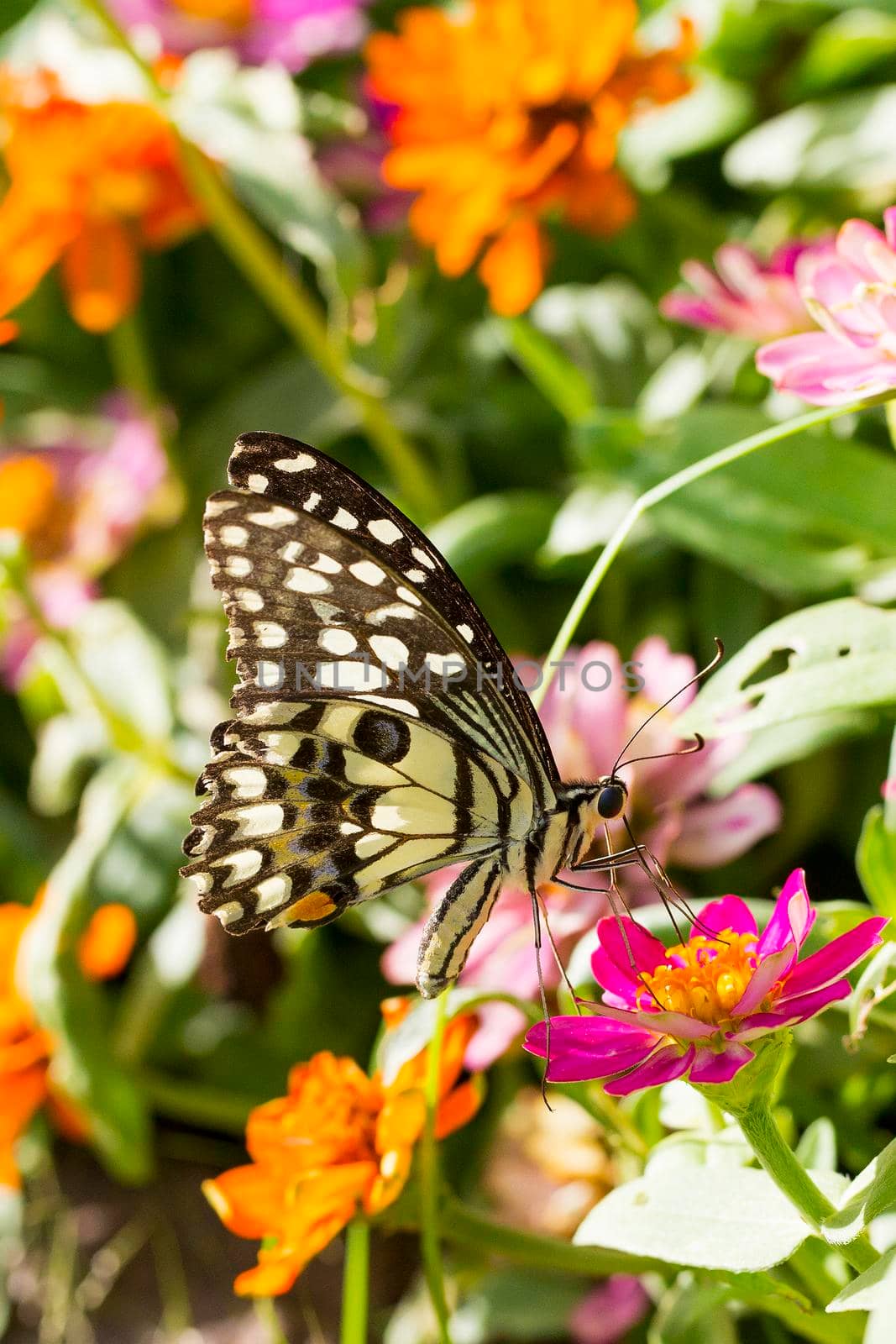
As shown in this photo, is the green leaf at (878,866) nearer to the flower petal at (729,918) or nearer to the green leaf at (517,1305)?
the flower petal at (729,918)

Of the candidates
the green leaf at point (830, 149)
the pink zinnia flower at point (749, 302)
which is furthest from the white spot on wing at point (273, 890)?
the green leaf at point (830, 149)

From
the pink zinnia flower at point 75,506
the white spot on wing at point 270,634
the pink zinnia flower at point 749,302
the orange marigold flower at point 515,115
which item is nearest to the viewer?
the white spot on wing at point 270,634

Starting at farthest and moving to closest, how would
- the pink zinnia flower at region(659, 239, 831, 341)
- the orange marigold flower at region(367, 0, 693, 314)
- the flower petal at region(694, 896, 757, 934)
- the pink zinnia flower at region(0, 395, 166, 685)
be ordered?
the pink zinnia flower at region(0, 395, 166, 685) → the orange marigold flower at region(367, 0, 693, 314) → the pink zinnia flower at region(659, 239, 831, 341) → the flower petal at region(694, 896, 757, 934)

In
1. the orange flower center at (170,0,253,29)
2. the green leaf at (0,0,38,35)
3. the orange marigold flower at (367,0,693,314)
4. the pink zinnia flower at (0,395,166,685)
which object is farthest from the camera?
the orange flower center at (170,0,253,29)

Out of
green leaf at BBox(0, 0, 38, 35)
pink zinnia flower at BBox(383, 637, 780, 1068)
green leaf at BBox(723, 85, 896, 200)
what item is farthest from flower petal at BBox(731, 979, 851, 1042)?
green leaf at BBox(0, 0, 38, 35)

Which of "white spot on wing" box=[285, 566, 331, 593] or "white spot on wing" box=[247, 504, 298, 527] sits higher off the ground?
"white spot on wing" box=[247, 504, 298, 527]

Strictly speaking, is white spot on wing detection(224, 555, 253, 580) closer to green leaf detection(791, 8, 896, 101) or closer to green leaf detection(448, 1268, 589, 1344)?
green leaf detection(448, 1268, 589, 1344)

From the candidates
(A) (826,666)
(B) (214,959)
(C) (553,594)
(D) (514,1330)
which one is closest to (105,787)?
(B) (214,959)
